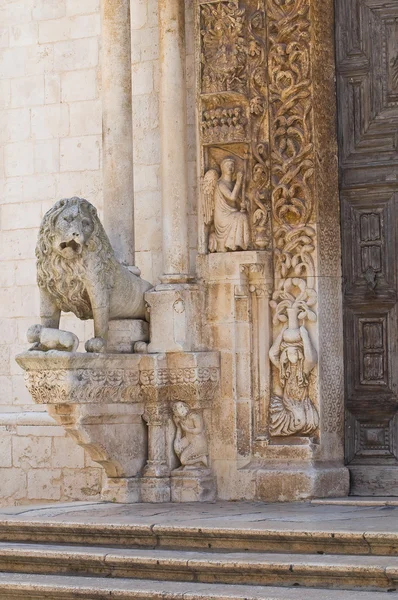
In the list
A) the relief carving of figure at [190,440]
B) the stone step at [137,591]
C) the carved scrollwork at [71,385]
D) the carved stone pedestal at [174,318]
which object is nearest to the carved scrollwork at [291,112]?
the carved stone pedestal at [174,318]

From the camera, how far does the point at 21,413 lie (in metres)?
11.0

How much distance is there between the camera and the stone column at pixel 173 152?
1004cm

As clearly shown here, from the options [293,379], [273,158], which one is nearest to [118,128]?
[273,158]

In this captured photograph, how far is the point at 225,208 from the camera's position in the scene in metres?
9.95

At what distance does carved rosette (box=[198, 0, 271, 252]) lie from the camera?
990 cm

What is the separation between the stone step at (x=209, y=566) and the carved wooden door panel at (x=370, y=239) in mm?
2110

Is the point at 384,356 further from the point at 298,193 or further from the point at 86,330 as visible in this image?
the point at 86,330

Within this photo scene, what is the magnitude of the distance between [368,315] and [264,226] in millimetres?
895

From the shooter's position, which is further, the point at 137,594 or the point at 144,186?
the point at 144,186

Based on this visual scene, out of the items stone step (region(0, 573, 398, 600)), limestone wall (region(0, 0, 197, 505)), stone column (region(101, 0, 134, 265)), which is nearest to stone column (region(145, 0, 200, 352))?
stone column (region(101, 0, 134, 265))

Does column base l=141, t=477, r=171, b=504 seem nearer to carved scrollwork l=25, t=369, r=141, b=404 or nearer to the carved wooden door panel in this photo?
carved scrollwork l=25, t=369, r=141, b=404

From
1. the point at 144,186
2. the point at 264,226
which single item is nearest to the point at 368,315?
the point at 264,226

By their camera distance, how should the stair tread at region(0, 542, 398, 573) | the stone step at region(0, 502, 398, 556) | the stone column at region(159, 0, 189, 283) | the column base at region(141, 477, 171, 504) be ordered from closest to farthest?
the stair tread at region(0, 542, 398, 573), the stone step at region(0, 502, 398, 556), the column base at region(141, 477, 171, 504), the stone column at region(159, 0, 189, 283)

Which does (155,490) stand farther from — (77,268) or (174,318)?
(77,268)
